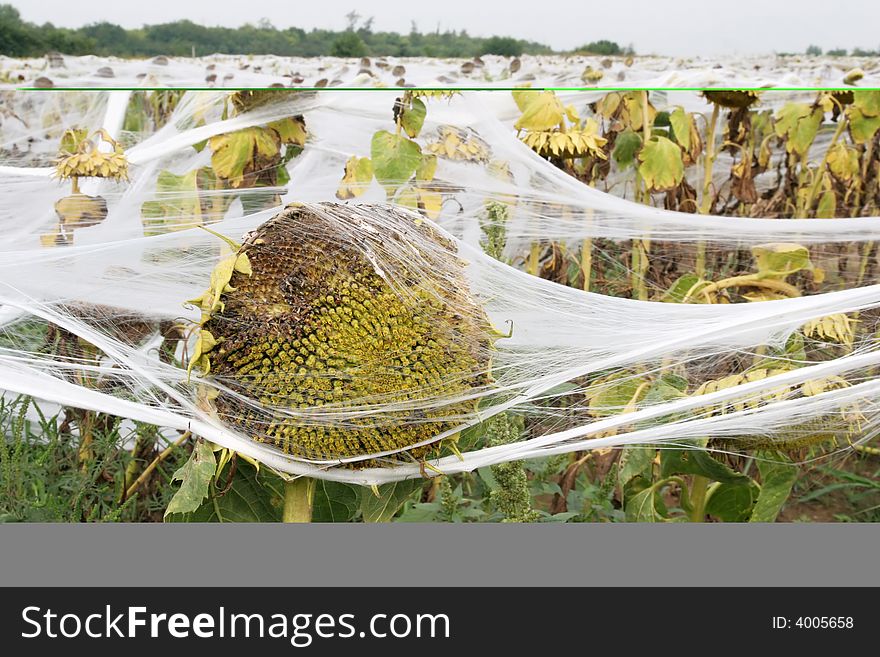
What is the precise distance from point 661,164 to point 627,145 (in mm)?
127

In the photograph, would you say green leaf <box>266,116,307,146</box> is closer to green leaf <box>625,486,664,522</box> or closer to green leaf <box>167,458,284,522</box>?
green leaf <box>167,458,284,522</box>

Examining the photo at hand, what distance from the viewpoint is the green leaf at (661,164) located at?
2002 millimetres

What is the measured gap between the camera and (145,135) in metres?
1.69

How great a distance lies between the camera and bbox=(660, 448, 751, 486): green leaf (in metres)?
1.63

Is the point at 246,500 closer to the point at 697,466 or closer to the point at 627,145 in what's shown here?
the point at 697,466

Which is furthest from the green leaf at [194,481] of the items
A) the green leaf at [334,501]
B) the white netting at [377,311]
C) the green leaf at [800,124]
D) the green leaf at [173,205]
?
the green leaf at [800,124]

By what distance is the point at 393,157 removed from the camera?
5.45ft

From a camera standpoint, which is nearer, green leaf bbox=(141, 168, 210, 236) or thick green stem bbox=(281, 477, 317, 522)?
thick green stem bbox=(281, 477, 317, 522)

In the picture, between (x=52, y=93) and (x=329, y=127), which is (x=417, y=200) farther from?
(x=52, y=93)

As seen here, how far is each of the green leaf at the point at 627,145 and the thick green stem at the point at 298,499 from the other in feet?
3.95

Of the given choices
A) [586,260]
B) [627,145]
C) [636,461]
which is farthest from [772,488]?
[627,145]

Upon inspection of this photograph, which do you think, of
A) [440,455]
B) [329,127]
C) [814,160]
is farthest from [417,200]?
[814,160]

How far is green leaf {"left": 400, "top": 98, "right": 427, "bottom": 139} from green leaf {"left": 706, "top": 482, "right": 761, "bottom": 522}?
1.01m

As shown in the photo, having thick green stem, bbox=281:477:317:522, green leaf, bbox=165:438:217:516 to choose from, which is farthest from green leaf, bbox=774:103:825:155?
green leaf, bbox=165:438:217:516
